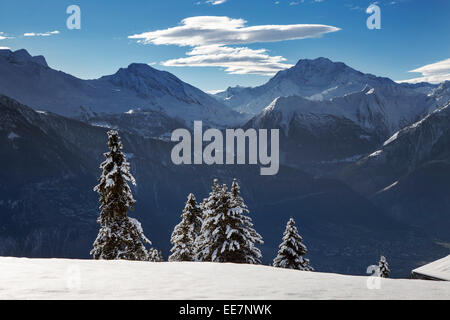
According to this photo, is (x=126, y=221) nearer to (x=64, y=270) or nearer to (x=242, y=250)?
(x=242, y=250)

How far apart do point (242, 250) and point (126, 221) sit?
924cm

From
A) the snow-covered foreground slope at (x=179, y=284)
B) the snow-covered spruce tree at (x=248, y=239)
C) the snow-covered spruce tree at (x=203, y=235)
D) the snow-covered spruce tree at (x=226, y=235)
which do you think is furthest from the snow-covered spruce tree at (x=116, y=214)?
the snow-covered foreground slope at (x=179, y=284)

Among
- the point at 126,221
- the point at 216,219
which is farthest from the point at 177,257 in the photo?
the point at 126,221

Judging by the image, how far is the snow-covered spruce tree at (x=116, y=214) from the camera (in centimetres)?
3198

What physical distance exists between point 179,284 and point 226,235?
74.4 ft

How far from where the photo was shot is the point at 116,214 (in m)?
32.5

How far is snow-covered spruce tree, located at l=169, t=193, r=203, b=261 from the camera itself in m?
42.6

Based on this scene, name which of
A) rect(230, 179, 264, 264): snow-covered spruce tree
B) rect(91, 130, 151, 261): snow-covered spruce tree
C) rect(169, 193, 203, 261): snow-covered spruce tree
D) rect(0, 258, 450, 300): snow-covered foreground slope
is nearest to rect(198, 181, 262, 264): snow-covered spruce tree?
rect(230, 179, 264, 264): snow-covered spruce tree

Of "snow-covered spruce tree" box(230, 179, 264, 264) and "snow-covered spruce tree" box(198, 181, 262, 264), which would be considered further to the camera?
"snow-covered spruce tree" box(230, 179, 264, 264)

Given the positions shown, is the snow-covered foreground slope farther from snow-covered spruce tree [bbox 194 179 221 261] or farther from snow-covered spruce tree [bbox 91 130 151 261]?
snow-covered spruce tree [bbox 194 179 221 261]

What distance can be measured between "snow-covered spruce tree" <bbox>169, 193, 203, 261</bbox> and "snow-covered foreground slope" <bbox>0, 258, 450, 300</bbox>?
82.0ft

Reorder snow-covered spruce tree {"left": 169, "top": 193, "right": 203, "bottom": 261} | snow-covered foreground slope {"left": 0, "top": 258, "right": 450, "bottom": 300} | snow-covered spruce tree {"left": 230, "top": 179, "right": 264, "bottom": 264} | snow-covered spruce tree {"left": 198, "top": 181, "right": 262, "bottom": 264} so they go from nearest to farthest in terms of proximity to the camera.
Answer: snow-covered foreground slope {"left": 0, "top": 258, "right": 450, "bottom": 300} → snow-covered spruce tree {"left": 198, "top": 181, "right": 262, "bottom": 264} → snow-covered spruce tree {"left": 230, "top": 179, "right": 264, "bottom": 264} → snow-covered spruce tree {"left": 169, "top": 193, "right": 203, "bottom": 261}

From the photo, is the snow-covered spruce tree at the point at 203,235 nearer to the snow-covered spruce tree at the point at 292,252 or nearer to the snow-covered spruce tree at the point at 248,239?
the snow-covered spruce tree at the point at 248,239
